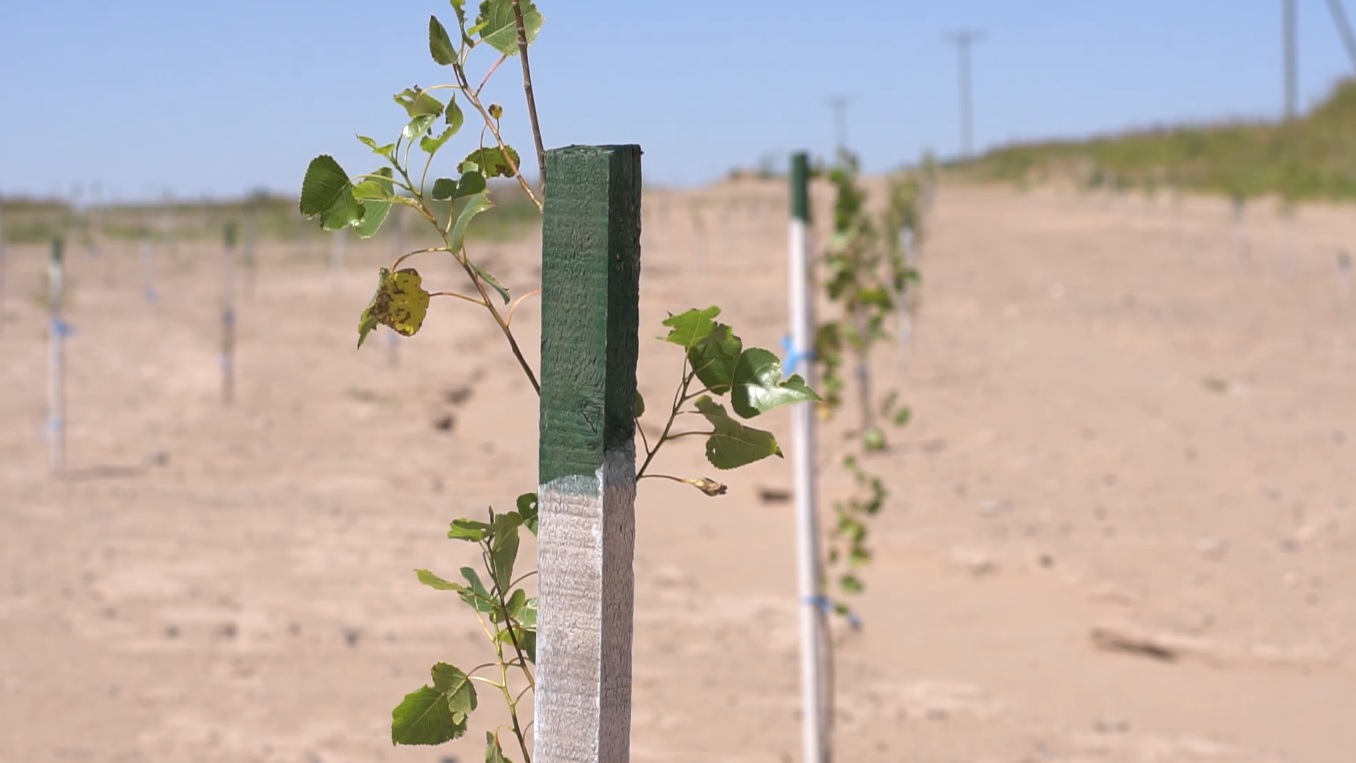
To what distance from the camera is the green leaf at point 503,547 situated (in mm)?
1460

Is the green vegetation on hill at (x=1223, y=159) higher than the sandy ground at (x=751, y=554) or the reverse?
higher

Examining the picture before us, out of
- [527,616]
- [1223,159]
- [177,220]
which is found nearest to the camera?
[527,616]

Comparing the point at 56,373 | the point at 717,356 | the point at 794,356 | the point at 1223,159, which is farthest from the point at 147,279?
the point at 1223,159

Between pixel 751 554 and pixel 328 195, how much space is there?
6125 millimetres

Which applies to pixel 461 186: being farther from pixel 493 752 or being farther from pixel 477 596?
pixel 493 752

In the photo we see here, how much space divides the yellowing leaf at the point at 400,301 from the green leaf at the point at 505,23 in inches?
9.7

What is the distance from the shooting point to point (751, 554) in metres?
7.37

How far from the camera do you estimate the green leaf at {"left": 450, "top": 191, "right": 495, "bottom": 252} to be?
1410 millimetres

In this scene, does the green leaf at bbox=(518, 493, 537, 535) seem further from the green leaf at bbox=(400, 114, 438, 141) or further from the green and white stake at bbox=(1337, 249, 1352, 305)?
the green and white stake at bbox=(1337, 249, 1352, 305)

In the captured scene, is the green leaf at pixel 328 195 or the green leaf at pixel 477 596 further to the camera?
the green leaf at pixel 477 596

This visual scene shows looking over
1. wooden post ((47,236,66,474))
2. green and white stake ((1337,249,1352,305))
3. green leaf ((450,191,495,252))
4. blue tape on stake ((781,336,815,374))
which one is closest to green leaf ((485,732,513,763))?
green leaf ((450,191,495,252))

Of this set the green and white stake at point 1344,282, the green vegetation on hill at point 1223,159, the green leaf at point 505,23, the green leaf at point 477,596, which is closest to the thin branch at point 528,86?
the green leaf at point 505,23

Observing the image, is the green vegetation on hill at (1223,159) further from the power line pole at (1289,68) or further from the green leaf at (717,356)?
the green leaf at (717,356)

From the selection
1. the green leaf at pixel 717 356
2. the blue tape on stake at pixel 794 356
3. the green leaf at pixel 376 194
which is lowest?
the green leaf at pixel 717 356
